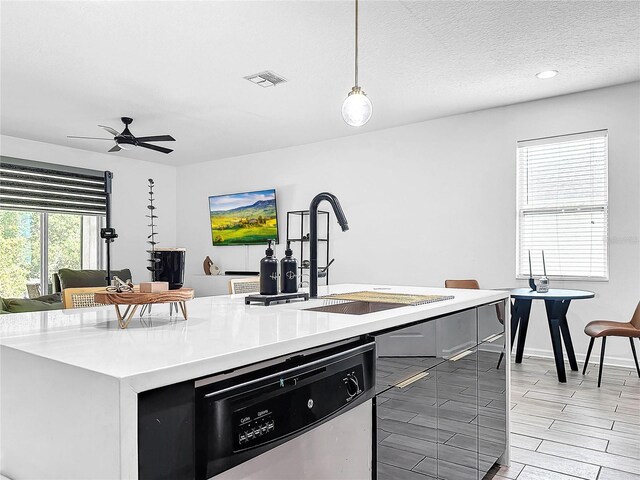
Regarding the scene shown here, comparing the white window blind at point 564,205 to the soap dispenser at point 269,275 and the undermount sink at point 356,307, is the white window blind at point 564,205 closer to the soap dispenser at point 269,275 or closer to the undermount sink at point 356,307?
the undermount sink at point 356,307

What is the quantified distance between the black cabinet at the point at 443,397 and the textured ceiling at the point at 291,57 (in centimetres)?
208

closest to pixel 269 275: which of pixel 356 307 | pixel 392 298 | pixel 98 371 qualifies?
pixel 356 307

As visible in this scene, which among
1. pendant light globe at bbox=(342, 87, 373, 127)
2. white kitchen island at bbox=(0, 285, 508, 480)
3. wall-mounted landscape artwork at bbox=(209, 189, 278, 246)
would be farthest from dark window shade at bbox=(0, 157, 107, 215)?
white kitchen island at bbox=(0, 285, 508, 480)

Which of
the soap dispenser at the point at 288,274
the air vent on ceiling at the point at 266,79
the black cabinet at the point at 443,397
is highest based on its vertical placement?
the air vent on ceiling at the point at 266,79

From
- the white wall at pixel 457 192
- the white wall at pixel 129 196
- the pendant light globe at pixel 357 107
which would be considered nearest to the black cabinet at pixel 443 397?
the pendant light globe at pixel 357 107

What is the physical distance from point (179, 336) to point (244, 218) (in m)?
6.23

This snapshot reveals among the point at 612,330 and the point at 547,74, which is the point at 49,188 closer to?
the point at 547,74

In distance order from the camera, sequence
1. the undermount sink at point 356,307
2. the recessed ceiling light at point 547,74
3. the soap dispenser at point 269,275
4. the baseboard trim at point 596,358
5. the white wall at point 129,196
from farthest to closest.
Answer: the white wall at point 129,196 < the baseboard trim at point 596,358 < the recessed ceiling light at point 547,74 < the soap dispenser at point 269,275 < the undermount sink at point 356,307

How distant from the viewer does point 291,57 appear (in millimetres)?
3582

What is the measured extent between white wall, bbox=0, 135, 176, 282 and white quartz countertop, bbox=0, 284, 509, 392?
6.14 metres

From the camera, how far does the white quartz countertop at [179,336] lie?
0.70 m

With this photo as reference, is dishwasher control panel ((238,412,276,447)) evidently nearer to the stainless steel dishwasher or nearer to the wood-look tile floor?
the stainless steel dishwasher

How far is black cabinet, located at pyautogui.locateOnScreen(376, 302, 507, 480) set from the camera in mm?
1248

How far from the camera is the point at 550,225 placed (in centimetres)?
469
